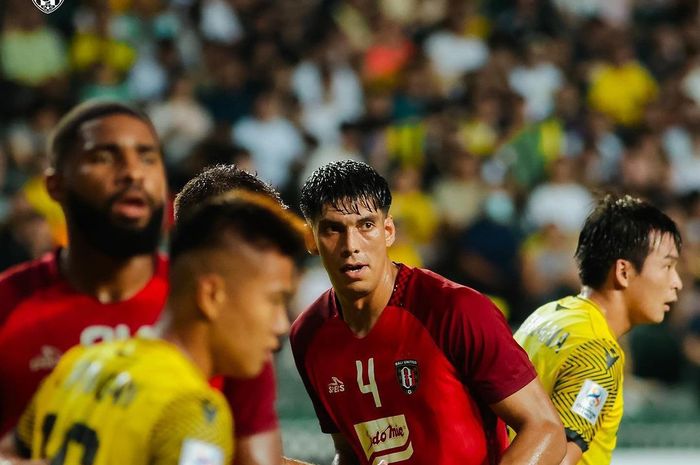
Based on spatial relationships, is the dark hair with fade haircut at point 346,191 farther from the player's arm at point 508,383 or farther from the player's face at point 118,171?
the player's face at point 118,171

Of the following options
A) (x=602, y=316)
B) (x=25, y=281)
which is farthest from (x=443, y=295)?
(x=25, y=281)

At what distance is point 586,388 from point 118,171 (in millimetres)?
2022

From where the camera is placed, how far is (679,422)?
10172 mm

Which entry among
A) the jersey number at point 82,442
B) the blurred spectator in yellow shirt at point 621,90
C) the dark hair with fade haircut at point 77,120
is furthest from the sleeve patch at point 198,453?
the blurred spectator in yellow shirt at point 621,90

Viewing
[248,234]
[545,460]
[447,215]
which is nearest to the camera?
[248,234]

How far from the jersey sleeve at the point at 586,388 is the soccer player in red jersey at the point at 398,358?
271mm

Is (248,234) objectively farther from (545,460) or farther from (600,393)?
(600,393)

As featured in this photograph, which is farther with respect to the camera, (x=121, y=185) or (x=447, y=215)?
(x=447, y=215)

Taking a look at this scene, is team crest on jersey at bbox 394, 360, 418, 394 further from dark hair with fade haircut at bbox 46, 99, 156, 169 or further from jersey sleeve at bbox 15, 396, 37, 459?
jersey sleeve at bbox 15, 396, 37, 459

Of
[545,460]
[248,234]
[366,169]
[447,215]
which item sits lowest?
[545,460]

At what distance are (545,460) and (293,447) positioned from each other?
549cm

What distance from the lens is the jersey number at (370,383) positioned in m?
4.77

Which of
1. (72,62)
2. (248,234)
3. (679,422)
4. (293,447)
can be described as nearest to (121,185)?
(248,234)

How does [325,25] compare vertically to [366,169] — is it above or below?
above
